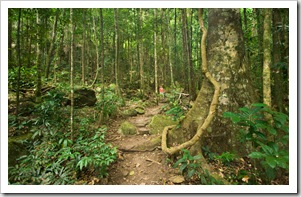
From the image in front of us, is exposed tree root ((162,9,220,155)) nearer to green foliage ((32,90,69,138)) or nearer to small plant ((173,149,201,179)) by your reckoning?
small plant ((173,149,201,179))

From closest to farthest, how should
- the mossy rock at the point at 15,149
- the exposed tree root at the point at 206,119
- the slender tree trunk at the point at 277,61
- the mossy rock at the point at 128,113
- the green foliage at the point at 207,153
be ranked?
the exposed tree root at the point at 206,119, the mossy rock at the point at 15,149, the green foliage at the point at 207,153, the slender tree trunk at the point at 277,61, the mossy rock at the point at 128,113

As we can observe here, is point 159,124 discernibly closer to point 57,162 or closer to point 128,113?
point 128,113

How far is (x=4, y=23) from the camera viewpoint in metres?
2.20

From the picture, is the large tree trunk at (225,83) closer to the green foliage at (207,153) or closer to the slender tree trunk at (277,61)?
the green foliage at (207,153)

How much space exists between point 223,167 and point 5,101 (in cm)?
334

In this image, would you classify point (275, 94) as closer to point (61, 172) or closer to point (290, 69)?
point (290, 69)

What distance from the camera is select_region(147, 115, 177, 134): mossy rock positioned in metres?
4.33

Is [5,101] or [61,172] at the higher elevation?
[5,101]

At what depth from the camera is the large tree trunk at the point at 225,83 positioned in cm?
293

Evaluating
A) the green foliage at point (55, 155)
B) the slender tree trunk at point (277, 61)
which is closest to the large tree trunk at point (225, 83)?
the slender tree trunk at point (277, 61)

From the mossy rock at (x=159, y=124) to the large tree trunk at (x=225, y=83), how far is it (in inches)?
50.8

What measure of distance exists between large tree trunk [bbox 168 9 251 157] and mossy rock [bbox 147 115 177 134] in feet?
4.24

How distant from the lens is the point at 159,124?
444 cm
